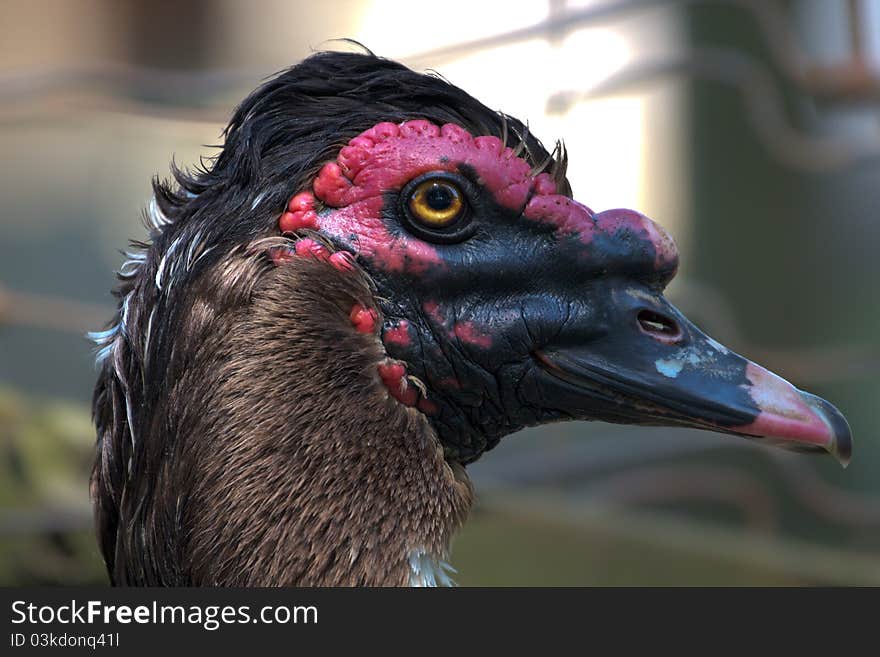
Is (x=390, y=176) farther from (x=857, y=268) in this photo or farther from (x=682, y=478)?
(x=857, y=268)

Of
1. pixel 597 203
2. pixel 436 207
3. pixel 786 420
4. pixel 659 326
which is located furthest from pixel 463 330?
pixel 597 203

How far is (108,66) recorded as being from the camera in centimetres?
511

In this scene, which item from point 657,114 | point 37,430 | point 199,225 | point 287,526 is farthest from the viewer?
point 657,114

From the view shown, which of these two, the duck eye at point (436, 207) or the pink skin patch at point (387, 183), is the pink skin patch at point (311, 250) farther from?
the duck eye at point (436, 207)

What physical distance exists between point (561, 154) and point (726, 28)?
5.27m

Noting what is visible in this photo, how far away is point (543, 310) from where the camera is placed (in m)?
1.81

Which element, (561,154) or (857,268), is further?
(857,268)

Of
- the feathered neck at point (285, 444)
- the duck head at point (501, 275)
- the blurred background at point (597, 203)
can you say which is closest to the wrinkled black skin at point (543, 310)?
the duck head at point (501, 275)

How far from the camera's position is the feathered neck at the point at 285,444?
1.75 meters

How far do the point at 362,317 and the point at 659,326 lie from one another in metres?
0.52

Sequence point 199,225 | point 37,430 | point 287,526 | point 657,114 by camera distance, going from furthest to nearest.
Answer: point 657,114, point 37,430, point 199,225, point 287,526

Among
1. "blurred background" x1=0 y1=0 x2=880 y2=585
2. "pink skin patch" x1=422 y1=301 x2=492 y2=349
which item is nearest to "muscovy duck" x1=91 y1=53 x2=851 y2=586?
"pink skin patch" x1=422 y1=301 x2=492 y2=349

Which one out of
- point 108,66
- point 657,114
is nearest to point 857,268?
point 657,114

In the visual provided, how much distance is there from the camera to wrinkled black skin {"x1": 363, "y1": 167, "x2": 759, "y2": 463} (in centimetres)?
Answer: 179
